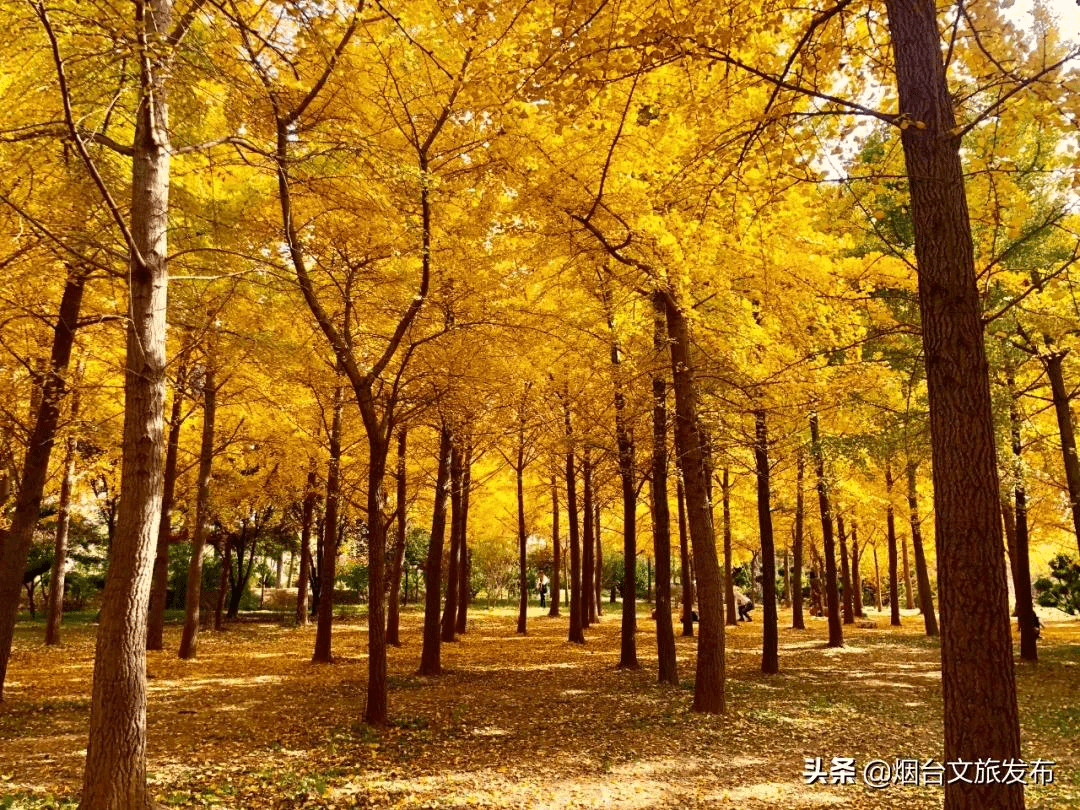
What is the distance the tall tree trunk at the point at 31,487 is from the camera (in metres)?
7.79

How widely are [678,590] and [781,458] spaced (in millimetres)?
34831

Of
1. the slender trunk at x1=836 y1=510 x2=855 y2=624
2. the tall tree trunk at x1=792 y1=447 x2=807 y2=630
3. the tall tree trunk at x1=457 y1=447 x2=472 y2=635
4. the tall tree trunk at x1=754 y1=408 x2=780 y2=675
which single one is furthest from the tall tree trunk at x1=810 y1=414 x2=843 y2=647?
the tall tree trunk at x1=457 y1=447 x2=472 y2=635

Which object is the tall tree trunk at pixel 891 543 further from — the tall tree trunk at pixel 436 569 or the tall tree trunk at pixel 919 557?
the tall tree trunk at pixel 436 569

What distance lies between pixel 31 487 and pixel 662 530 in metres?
8.52

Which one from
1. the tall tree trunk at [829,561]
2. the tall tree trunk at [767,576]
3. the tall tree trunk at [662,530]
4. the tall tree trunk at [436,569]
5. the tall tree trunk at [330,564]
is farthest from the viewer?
the tall tree trunk at [829,561]

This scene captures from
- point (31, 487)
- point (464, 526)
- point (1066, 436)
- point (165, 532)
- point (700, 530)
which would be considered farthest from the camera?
point (464, 526)

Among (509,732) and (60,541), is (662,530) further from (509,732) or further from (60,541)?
(60,541)

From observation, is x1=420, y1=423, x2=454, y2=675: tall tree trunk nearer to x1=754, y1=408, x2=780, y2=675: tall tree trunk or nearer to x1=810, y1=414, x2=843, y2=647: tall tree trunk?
x1=754, y1=408, x2=780, y2=675: tall tree trunk

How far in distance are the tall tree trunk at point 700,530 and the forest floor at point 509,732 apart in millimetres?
485

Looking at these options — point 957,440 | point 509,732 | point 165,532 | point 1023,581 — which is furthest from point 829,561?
point 165,532

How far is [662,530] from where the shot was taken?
1025 cm

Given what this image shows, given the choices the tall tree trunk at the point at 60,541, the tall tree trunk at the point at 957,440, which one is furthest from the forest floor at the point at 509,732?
the tall tree trunk at the point at 957,440

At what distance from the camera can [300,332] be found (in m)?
11.0

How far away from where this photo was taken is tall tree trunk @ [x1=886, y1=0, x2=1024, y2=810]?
10.5 feet
